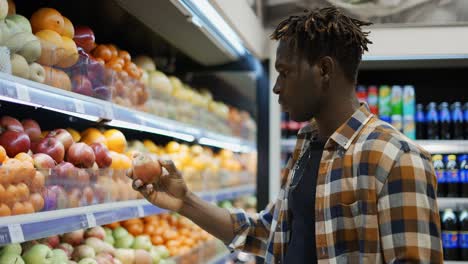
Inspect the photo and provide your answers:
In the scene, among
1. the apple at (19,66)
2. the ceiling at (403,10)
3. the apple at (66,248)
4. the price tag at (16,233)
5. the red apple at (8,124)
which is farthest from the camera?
the ceiling at (403,10)

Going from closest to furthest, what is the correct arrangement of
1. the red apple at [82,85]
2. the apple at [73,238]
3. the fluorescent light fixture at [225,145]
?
the red apple at [82,85] → the apple at [73,238] → the fluorescent light fixture at [225,145]

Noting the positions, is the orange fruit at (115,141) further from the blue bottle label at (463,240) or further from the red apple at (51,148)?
the blue bottle label at (463,240)

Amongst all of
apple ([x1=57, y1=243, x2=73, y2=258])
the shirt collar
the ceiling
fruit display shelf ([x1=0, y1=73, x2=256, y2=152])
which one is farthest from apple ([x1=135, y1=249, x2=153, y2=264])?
the ceiling

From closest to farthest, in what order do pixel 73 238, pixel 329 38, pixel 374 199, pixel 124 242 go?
pixel 374 199, pixel 329 38, pixel 73 238, pixel 124 242

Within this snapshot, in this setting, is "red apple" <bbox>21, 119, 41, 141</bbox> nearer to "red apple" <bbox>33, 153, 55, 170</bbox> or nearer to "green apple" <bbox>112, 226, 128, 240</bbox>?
"red apple" <bbox>33, 153, 55, 170</bbox>

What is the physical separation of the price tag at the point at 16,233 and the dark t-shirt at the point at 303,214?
0.74 metres

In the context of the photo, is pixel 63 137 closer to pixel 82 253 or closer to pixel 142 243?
pixel 82 253

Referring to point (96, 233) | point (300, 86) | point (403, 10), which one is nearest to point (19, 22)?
point (300, 86)

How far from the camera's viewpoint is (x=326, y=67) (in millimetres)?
1741

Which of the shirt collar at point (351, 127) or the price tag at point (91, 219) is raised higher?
the shirt collar at point (351, 127)

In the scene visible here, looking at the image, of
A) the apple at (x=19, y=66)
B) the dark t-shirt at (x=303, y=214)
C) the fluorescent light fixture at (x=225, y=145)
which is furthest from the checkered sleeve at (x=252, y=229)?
the fluorescent light fixture at (x=225, y=145)

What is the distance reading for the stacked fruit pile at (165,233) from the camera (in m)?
2.84

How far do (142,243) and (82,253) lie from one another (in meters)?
0.57

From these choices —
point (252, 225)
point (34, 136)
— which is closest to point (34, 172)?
point (34, 136)
